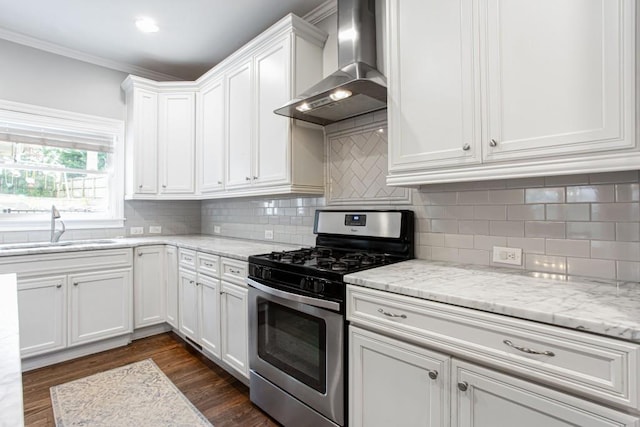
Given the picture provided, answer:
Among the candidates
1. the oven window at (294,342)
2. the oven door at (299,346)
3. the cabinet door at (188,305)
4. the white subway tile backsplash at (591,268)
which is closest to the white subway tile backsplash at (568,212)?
the white subway tile backsplash at (591,268)

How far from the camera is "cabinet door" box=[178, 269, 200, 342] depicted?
2779 millimetres

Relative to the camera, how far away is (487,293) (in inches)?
48.1

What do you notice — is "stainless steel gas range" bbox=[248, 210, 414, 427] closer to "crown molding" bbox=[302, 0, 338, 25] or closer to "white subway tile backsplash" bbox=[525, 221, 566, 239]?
"white subway tile backsplash" bbox=[525, 221, 566, 239]

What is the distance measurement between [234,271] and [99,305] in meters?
1.51

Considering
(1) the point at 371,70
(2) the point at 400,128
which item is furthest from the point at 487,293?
(1) the point at 371,70

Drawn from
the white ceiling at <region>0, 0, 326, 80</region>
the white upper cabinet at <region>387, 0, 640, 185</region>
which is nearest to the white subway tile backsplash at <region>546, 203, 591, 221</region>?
the white upper cabinet at <region>387, 0, 640, 185</region>

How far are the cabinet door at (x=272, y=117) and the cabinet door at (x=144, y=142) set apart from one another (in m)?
1.44

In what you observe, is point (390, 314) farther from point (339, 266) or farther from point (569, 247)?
point (569, 247)

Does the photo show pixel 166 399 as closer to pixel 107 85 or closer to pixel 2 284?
pixel 2 284

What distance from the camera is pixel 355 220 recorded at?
2.26 m

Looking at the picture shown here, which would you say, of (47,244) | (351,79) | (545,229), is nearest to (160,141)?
(47,244)

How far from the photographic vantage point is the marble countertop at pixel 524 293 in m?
0.95

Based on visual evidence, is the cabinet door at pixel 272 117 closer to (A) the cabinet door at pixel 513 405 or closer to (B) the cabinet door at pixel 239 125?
(B) the cabinet door at pixel 239 125

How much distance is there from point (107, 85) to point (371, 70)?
3.04 m
